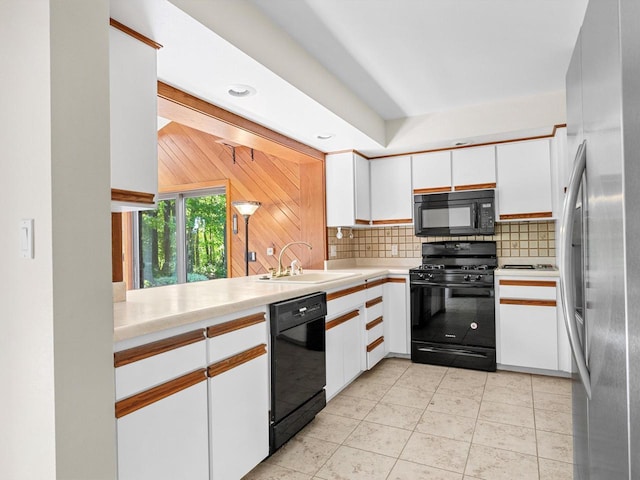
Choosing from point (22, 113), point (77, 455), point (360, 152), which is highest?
point (360, 152)

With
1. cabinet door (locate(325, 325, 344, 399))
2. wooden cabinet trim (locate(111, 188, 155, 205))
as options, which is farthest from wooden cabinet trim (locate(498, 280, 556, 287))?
wooden cabinet trim (locate(111, 188, 155, 205))

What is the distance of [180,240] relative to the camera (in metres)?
5.13

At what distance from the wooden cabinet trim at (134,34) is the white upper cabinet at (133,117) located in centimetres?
1

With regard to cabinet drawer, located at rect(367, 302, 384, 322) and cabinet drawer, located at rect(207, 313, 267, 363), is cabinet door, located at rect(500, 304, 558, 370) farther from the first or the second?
cabinet drawer, located at rect(207, 313, 267, 363)

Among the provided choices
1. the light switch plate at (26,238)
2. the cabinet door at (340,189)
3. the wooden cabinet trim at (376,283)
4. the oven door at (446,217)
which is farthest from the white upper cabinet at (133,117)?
the oven door at (446,217)

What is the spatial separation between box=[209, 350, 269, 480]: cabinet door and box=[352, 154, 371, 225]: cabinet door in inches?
89.5

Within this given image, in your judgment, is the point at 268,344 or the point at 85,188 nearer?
the point at 85,188

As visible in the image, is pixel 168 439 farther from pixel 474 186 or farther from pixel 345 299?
pixel 474 186

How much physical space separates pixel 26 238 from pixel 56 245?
0.12 m

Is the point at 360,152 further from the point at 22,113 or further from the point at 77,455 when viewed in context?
the point at 77,455

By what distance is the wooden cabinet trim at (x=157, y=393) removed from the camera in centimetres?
134

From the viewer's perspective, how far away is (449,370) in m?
3.62

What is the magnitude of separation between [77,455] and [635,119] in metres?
1.58

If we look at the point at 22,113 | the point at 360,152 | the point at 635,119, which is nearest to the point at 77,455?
the point at 22,113
